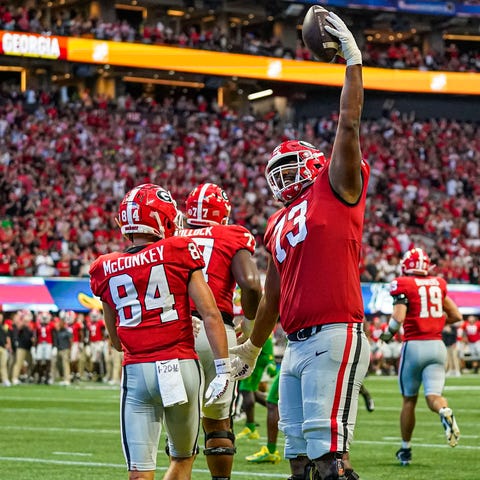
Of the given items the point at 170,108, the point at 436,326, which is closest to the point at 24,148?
the point at 170,108

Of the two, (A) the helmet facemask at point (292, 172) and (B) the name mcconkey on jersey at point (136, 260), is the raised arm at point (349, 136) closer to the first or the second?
(A) the helmet facemask at point (292, 172)

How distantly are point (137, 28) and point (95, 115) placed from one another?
8750mm

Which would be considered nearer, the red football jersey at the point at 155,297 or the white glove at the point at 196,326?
the red football jersey at the point at 155,297

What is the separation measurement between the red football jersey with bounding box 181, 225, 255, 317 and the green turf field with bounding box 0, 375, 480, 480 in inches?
99.1

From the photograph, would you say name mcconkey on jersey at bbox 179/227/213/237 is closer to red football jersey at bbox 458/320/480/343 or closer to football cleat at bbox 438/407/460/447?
football cleat at bbox 438/407/460/447

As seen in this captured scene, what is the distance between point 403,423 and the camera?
11133 mm

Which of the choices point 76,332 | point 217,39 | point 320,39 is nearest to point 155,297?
point 320,39

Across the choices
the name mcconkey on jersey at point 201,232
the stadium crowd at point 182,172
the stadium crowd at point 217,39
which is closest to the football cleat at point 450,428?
the name mcconkey on jersey at point 201,232

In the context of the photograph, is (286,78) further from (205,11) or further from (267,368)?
(267,368)

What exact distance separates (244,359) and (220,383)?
23.3 inches

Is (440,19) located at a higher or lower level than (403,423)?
higher

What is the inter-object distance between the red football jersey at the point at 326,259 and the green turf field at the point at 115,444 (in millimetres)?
4447

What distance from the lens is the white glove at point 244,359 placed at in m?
6.51

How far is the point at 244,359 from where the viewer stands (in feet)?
21.5
